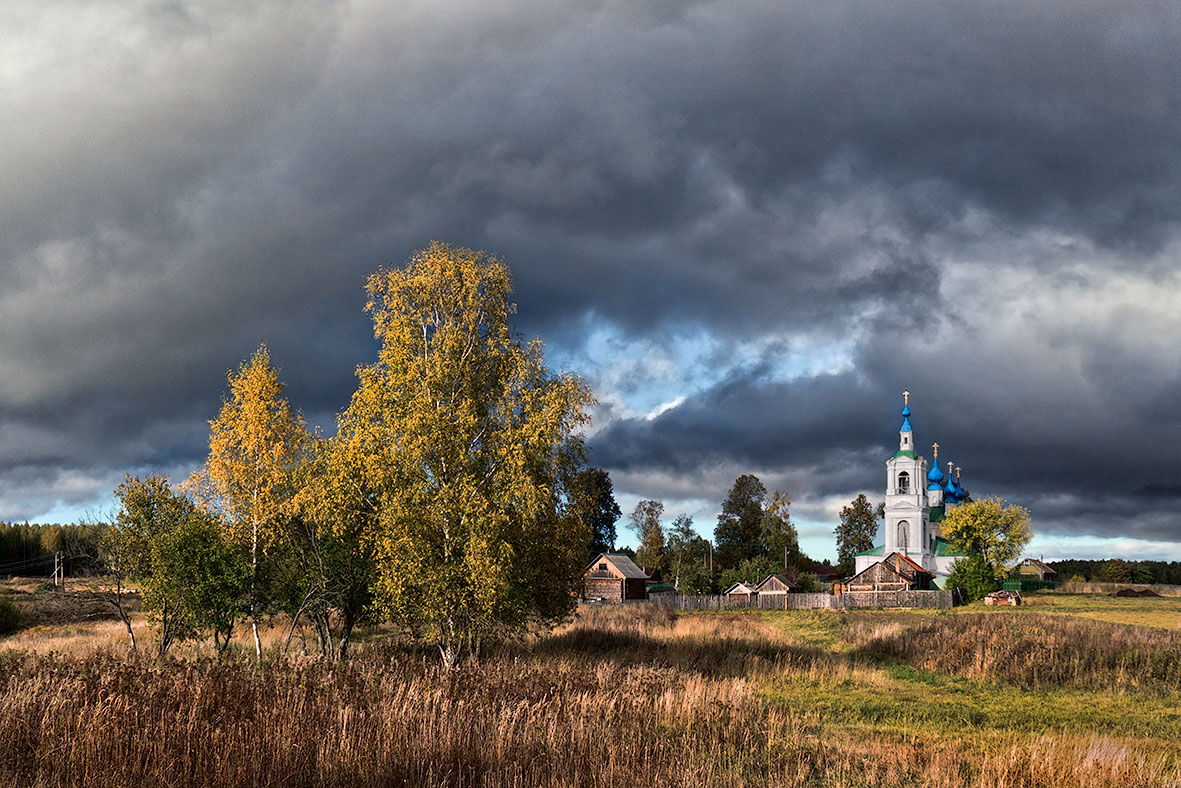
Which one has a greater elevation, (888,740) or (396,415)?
(396,415)

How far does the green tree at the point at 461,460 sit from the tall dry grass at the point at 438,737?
21.9 ft

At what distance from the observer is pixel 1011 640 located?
1153 inches

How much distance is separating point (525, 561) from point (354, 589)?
740 centimetres

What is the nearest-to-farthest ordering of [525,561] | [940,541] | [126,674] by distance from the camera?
[126,674]
[525,561]
[940,541]

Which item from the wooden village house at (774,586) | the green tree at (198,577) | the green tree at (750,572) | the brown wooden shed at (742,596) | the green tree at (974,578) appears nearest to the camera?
the green tree at (198,577)

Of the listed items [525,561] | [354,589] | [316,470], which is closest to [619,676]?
[525,561]

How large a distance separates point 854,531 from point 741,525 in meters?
20.7

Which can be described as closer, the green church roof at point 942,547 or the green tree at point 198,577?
the green tree at point 198,577

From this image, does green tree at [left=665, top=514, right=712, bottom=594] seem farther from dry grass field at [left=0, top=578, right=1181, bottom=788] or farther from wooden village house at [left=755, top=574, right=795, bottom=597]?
dry grass field at [left=0, top=578, right=1181, bottom=788]

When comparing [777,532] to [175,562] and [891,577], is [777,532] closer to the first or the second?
[891,577]

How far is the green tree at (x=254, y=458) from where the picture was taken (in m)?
28.5

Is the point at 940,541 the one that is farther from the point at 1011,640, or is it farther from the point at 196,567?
the point at 196,567

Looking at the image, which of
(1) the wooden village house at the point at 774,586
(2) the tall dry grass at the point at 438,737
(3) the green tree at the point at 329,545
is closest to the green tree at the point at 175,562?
(3) the green tree at the point at 329,545

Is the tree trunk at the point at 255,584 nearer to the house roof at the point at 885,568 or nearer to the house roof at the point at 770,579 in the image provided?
the house roof at the point at 770,579
